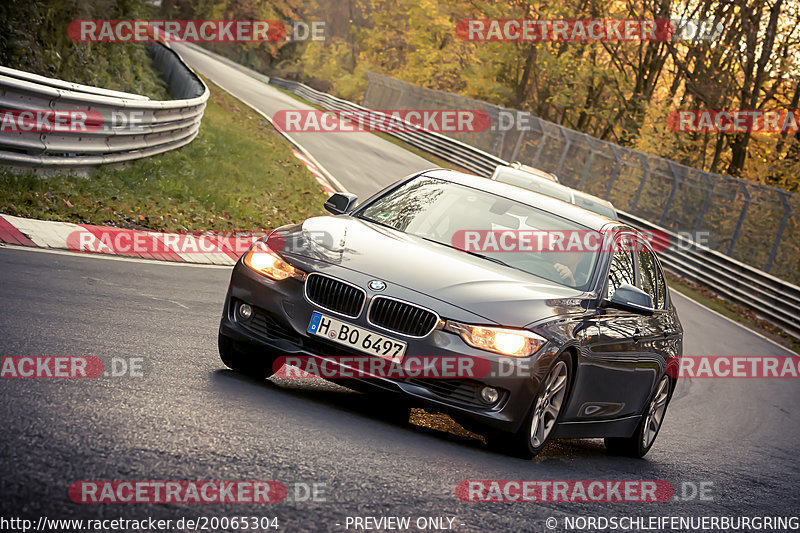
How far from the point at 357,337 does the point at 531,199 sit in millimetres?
2330

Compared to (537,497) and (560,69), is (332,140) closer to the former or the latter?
(560,69)

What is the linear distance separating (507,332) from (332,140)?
30.3 meters

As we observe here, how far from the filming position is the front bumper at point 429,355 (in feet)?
18.9

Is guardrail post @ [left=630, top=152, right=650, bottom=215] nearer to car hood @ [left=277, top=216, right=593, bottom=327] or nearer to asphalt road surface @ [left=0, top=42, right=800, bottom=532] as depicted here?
asphalt road surface @ [left=0, top=42, right=800, bottom=532]

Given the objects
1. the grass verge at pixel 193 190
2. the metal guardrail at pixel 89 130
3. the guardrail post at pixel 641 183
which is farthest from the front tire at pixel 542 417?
the guardrail post at pixel 641 183

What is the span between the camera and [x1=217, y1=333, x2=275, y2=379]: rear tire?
20.8 feet

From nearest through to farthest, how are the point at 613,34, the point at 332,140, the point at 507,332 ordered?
the point at 507,332, the point at 332,140, the point at 613,34

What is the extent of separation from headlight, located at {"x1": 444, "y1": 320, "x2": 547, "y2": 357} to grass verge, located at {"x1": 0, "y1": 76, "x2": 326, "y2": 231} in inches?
276

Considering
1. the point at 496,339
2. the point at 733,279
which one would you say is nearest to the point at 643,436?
the point at 496,339

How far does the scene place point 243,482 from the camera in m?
4.18

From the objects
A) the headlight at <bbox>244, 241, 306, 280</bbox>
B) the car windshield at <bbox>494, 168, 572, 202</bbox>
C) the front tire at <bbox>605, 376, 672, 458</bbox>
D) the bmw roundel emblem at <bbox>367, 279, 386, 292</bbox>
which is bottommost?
the front tire at <bbox>605, 376, 672, 458</bbox>

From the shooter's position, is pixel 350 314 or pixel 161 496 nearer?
pixel 161 496

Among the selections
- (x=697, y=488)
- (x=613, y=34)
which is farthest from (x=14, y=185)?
(x=613, y=34)

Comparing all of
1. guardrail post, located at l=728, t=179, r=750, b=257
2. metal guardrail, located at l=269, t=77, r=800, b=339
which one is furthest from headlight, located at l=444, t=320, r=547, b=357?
guardrail post, located at l=728, t=179, r=750, b=257
